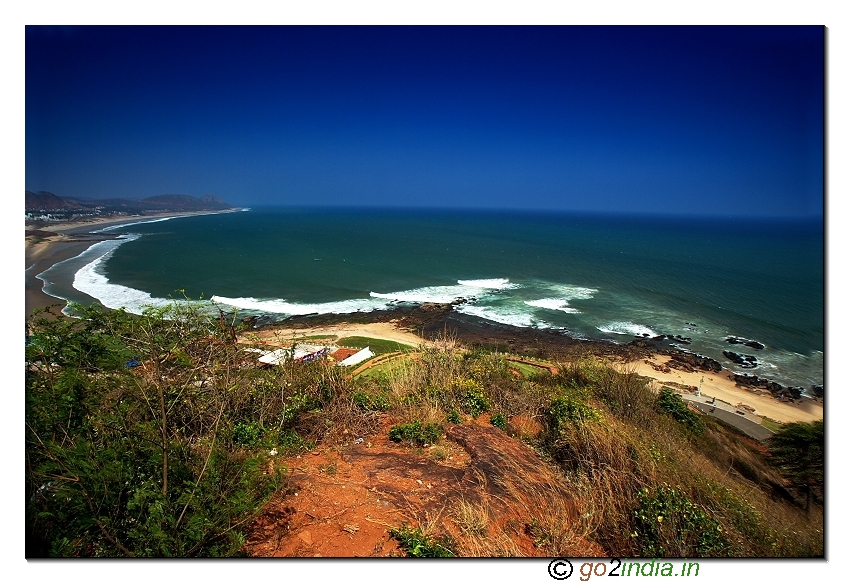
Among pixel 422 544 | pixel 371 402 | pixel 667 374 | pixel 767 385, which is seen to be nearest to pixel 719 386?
pixel 767 385

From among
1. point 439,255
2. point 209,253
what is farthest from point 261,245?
point 439,255

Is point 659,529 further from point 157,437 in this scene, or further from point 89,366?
point 89,366

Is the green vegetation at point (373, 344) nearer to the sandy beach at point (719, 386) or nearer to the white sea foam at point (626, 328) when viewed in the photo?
the sandy beach at point (719, 386)

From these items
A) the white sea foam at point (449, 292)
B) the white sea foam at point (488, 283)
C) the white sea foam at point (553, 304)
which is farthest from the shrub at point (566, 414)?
the white sea foam at point (488, 283)

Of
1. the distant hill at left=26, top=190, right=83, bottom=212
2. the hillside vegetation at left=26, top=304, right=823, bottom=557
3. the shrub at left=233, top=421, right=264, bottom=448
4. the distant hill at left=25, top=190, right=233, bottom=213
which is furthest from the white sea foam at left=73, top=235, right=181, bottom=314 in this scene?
the hillside vegetation at left=26, top=304, right=823, bottom=557

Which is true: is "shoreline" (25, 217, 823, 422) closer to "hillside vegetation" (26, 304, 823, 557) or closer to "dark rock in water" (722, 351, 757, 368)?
"dark rock in water" (722, 351, 757, 368)
